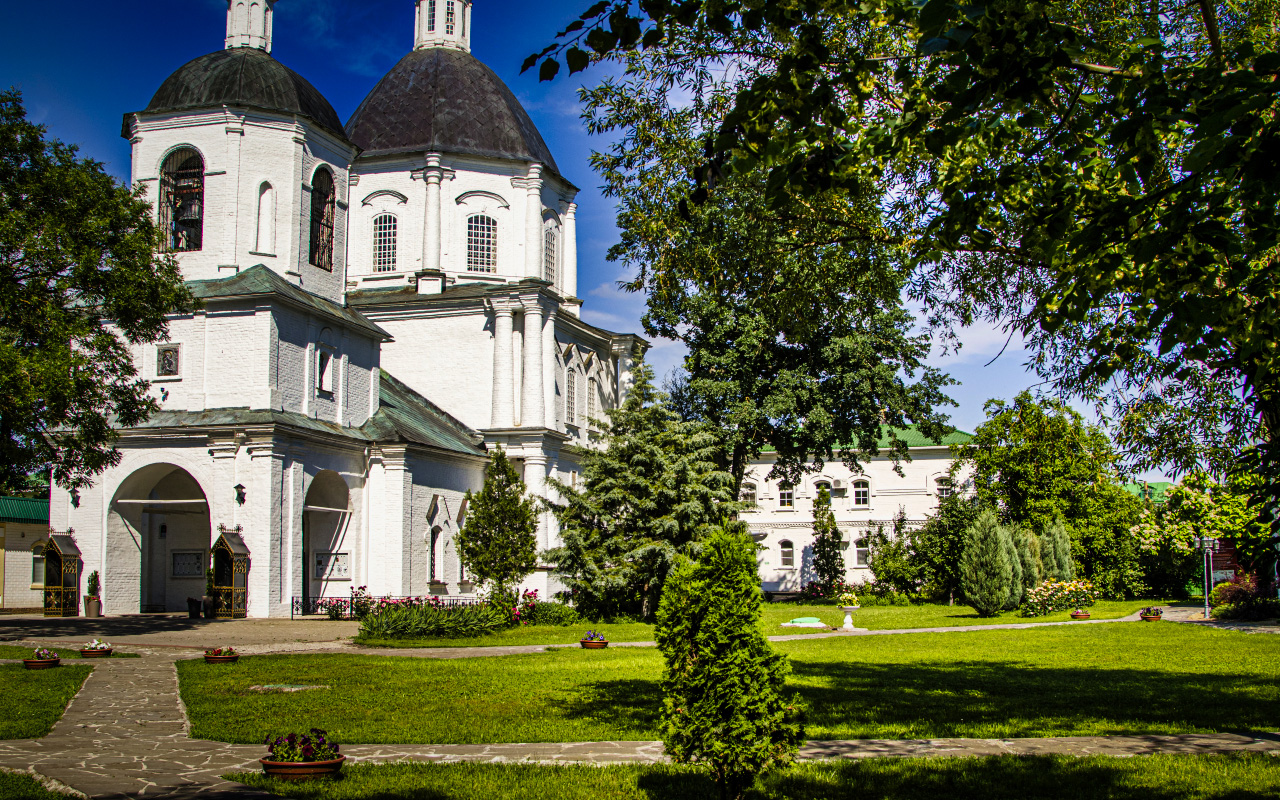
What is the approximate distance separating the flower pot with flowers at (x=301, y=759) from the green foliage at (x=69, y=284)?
1357 cm

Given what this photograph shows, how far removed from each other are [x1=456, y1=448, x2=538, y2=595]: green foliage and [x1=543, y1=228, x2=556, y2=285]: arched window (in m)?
Result: 13.4

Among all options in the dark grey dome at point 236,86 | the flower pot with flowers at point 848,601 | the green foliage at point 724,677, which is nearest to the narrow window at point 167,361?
the dark grey dome at point 236,86

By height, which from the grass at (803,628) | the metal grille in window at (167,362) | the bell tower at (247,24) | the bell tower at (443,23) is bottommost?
the grass at (803,628)

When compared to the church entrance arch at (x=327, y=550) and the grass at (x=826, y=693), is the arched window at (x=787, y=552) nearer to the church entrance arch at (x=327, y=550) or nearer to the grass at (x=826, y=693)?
the church entrance arch at (x=327, y=550)

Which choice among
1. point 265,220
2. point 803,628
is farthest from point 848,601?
point 265,220

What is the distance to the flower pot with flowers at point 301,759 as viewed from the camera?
275 inches

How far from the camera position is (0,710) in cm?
1005

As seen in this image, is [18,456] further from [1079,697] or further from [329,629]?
[1079,697]

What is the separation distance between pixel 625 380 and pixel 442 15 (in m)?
16.5

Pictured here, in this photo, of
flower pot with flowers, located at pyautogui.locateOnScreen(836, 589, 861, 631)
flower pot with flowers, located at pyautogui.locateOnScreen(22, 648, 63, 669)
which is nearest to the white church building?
flower pot with flowers, located at pyautogui.locateOnScreen(22, 648, 63, 669)

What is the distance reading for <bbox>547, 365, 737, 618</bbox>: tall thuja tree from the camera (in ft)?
81.2

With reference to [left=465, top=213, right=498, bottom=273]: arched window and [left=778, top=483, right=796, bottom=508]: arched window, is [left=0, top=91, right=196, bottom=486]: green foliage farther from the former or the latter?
[left=778, top=483, right=796, bottom=508]: arched window

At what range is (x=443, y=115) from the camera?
1414 inches

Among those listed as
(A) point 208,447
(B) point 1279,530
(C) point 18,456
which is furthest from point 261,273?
(B) point 1279,530
